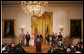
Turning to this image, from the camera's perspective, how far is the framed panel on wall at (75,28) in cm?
636

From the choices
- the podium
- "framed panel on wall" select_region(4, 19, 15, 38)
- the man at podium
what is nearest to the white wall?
"framed panel on wall" select_region(4, 19, 15, 38)

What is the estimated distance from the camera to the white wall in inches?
240

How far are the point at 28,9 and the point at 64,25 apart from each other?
2.35 meters

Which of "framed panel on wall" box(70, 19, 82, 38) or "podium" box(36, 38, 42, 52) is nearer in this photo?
"podium" box(36, 38, 42, 52)

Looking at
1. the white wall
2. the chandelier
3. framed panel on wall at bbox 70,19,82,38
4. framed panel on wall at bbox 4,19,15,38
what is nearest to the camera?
framed panel on wall at bbox 4,19,15,38

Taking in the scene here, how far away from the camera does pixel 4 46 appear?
5.47 metres

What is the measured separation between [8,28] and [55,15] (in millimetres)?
2868

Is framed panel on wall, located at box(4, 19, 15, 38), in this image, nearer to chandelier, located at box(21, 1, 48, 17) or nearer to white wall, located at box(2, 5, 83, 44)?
white wall, located at box(2, 5, 83, 44)

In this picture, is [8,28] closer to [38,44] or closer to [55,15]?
[38,44]

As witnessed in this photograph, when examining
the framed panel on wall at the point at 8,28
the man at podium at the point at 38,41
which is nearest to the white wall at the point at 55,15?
the framed panel on wall at the point at 8,28

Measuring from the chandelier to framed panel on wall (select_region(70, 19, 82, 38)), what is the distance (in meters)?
2.22

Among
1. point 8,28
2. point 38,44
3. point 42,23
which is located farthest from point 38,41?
point 8,28

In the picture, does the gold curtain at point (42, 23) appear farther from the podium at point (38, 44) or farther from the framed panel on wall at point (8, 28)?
the framed panel on wall at point (8, 28)

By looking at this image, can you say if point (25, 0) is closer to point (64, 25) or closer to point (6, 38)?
point (6, 38)
